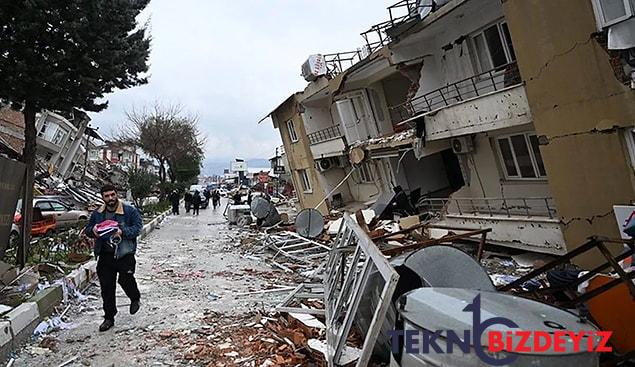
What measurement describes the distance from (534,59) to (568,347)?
703cm

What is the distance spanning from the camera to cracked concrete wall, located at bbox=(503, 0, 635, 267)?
6.60m

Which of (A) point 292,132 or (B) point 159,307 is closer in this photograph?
(B) point 159,307

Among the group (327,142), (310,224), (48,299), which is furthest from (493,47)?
(48,299)

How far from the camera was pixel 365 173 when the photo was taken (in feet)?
64.6

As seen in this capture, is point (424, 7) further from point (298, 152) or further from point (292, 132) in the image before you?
point (292, 132)

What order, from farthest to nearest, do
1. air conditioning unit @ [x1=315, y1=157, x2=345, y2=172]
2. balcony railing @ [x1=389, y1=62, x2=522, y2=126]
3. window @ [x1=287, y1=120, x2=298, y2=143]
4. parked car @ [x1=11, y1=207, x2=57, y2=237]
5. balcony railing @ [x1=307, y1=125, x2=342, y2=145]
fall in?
window @ [x1=287, y1=120, x2=298, y2=143], air conditioning unit @ [x1=315, y1=157, x2=345, y2=172], balcony railing @ [x1=307, y1=125, x2=342, y2=145], parked car @ [x1=11, y1=207, x2=57, y2=237], balcony railing @ [x1=389, y1=62, x2=522, y2=126]

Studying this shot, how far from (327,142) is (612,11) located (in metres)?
13.8

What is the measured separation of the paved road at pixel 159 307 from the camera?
4430mm

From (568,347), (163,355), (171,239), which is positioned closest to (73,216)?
(171,239)

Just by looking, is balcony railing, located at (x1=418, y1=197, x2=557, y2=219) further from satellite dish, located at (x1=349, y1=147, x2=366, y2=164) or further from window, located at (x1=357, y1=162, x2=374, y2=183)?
window, located at (x1=357, y1=162, x2=374, y2=183)

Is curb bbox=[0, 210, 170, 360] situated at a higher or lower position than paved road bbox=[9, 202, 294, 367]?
higher

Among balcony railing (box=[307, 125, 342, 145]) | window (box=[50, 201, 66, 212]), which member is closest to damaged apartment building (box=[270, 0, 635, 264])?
balcony railing (box=[307, 125, 342, 145])

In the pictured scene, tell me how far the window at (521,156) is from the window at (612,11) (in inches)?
149

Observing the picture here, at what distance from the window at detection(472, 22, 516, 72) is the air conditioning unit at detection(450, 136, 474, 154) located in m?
2.01
